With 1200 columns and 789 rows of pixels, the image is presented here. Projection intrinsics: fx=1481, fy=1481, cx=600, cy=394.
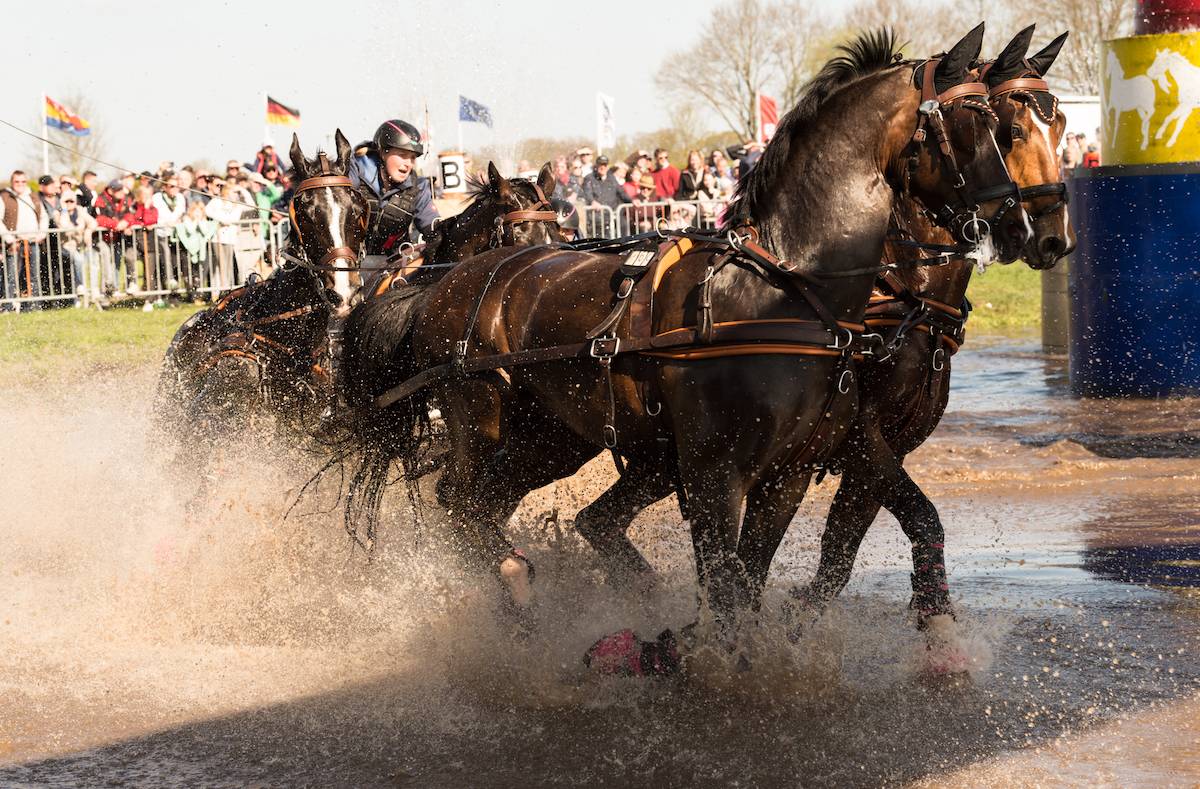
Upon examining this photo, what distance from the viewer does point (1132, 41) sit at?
1148 centimetres

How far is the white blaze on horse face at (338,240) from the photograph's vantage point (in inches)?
280

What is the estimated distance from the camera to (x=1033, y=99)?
15.5 ft

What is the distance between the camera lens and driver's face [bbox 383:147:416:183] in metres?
8.15

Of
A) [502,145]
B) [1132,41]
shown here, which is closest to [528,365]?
[1132,41]

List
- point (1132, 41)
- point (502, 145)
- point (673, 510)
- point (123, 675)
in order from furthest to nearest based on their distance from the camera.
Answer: point (502, 145)
point (1132, 41)
point (673, 510)
point (123, 675)

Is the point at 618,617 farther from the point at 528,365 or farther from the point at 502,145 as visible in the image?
the point at 502,145

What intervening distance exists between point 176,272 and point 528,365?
13247mm

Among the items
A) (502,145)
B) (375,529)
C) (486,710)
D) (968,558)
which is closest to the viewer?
(486,710)

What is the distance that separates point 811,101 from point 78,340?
11.5 m

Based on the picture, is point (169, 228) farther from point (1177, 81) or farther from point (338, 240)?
point (1177, 81)

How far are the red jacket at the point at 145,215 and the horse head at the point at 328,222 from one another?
10.9m

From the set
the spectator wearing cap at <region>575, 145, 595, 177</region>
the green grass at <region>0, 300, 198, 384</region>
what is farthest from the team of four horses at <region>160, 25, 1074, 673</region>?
the spectator wearing cap at <region>575, 145, 595, 177</region>

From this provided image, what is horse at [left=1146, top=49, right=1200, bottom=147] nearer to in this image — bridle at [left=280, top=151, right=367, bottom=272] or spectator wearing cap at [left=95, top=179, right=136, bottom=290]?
bridle at [left=280, top=151, right=367, bottom=272]

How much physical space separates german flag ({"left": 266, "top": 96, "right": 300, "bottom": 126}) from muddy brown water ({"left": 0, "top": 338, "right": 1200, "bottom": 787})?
1585 cm
